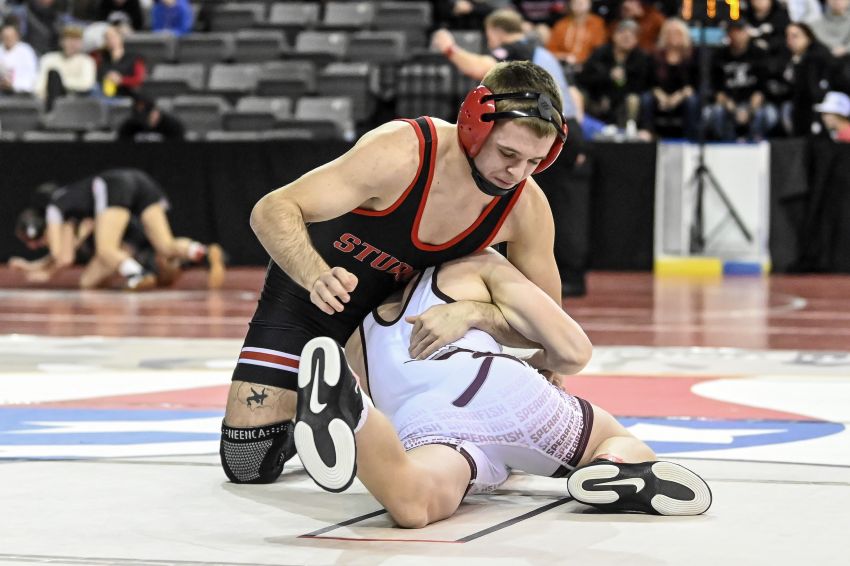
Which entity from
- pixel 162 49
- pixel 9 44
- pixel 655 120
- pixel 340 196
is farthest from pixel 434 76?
pixel 340 196

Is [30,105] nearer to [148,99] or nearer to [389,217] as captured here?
[148,99]

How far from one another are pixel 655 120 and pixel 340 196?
9.09 metres

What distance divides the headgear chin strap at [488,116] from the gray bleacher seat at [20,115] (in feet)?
34.1

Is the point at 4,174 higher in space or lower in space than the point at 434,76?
lower

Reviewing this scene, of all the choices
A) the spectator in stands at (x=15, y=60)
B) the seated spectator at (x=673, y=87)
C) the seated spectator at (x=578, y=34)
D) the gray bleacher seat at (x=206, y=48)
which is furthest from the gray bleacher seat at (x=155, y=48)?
the seated spectator at (x=673, y=87)

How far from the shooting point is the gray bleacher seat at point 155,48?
1346 centimetres

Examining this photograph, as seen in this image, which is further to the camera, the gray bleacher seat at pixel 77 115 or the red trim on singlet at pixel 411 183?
the gray bleacher seat at pixel 77 115

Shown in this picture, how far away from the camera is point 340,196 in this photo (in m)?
3.13

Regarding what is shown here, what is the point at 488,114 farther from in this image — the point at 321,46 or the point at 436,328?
the point at 321,46

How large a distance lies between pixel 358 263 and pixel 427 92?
27.9 feet

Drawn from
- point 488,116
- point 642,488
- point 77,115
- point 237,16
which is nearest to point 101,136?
point 77,115

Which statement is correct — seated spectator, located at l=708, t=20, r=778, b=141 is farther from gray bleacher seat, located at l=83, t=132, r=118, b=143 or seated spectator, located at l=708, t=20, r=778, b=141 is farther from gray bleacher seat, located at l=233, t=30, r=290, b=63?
gray bleacher seat, located at l=83, t=132, r=118, b=143

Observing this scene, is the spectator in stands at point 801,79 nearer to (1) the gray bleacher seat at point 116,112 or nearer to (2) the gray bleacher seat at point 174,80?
(2) the gray bleacher seat at point 174,80

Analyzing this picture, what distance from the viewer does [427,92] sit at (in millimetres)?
11719
